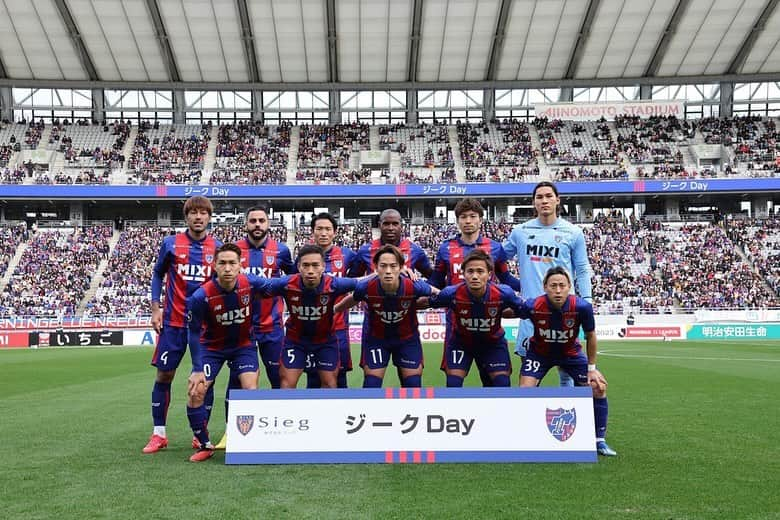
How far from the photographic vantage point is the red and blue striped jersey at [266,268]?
275 inches

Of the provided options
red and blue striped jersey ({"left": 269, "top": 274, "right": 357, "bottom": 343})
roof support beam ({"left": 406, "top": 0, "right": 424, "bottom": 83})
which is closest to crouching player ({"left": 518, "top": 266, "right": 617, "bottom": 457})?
red and blue striped jersey ({"left": 269, "top": 274, "right": 357, "bottom": 343})

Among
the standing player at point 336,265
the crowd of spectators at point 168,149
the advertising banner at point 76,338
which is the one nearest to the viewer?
the standing player at point 336,265

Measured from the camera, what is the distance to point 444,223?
44062mm

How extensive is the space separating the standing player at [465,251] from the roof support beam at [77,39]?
3603 cm

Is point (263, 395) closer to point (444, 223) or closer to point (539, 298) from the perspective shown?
point (539, 298)

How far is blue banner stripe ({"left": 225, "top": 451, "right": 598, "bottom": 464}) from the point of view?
5.59 metres

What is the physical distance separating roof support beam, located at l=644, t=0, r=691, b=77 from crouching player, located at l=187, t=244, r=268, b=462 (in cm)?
3755

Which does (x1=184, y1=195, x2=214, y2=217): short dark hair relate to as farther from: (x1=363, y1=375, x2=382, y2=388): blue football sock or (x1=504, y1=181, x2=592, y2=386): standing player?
(x1=504, y1=181, x2=592, y2=386): standing player

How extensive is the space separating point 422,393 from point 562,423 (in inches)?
44.9

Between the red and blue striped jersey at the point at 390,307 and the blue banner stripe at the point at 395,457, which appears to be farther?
the red and blue striped jersey at the point at 390,307

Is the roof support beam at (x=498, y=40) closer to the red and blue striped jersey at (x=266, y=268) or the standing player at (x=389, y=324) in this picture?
the red and blue striped jersey at (x=266, y=268)

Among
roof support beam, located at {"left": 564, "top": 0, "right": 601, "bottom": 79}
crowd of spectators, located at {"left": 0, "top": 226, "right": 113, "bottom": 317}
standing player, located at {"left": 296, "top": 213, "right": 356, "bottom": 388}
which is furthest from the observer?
roof support beam, located at {"left": 564, "top": 0, "right": 601, "bottom": 79}

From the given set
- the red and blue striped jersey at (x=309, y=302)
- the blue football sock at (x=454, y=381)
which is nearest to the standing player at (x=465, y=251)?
the blue football sock at (x=454, y=381)

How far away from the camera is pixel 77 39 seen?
39.4 meters
